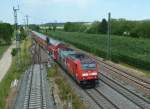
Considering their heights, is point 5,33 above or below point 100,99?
above

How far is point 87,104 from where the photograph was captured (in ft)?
98.5

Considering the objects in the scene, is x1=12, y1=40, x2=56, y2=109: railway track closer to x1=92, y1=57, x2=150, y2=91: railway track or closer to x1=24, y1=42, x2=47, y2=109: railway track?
x1=24, y1=42, x2=47, y2=109: railway track

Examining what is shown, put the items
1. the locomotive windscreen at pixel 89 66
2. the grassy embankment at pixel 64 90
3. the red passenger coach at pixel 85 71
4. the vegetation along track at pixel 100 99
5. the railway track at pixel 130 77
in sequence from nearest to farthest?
the vegetation along track at pixel 100 99
the grassy embankment at pixel 64 90
the red passenger coach at pixel 85 71
the locomotive windscreen at pixel 89 66
the railway track at pixel 130 77

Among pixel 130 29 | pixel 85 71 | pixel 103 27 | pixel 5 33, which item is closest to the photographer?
pixel 85 71

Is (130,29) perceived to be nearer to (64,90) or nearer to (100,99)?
(64,90)

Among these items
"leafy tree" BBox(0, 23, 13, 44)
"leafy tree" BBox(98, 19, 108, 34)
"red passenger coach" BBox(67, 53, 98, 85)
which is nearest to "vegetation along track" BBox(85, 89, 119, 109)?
"red passenger coach" BBox(67, 53, 98, 85)

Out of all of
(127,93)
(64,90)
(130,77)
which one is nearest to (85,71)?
(64,90)

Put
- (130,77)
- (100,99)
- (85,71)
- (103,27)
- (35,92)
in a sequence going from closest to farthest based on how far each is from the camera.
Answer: (100,99), (35,92), (85,71), (130,77), (103,27)

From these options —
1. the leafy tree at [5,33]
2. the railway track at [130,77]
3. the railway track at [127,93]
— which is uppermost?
the leafy tree at [5,33]

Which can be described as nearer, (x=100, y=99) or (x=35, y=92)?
(x=100, y=99)

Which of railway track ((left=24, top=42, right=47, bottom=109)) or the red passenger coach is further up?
the red passenger coach

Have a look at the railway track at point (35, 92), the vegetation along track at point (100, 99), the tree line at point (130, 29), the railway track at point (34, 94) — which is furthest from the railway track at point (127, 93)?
the tree line at point (130, 29)

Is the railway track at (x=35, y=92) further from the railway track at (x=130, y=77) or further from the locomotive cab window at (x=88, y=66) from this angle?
the railway track at (x=130, y=77)

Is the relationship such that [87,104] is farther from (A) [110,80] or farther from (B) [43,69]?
(B) [43,69]
